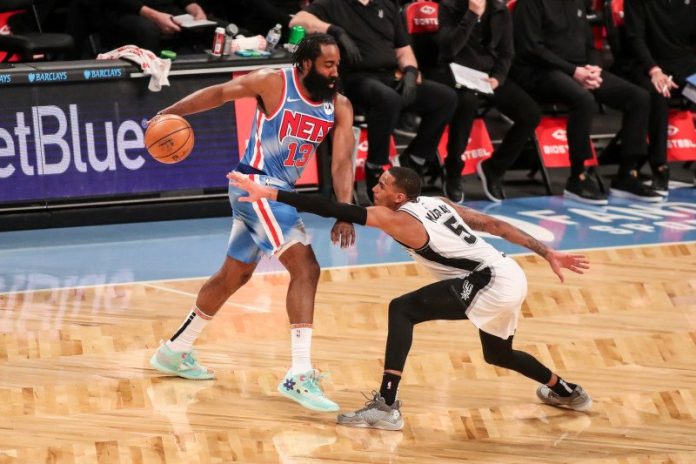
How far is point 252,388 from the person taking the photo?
6754 millimetres

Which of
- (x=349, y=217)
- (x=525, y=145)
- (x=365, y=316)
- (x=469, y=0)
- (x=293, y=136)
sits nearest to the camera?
(x=349, y=217)

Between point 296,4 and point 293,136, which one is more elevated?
point 293,136

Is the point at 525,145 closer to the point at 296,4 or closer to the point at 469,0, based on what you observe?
the point at 469,0

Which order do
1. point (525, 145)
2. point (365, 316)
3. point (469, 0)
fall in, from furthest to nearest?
point (525, 145) → point (469, 0) → point (365, 316)

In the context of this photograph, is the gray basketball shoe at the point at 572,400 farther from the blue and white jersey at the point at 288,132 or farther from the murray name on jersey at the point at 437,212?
the blue and white jersey at the point at 288,132

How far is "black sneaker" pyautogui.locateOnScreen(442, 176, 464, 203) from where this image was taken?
11406mm

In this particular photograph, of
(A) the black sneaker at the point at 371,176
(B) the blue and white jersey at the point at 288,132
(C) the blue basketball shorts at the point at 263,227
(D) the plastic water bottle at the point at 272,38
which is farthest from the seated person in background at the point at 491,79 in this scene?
(C) the blue basketball shorts at the point at 263,227

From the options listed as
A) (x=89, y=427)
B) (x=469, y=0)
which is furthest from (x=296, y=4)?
(x=89, y=427)

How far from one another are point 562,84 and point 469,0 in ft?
3.96

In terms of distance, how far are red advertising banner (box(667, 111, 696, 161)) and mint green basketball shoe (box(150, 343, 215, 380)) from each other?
7099 mm

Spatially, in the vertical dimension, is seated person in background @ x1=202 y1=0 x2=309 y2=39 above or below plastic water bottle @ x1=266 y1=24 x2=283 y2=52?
below

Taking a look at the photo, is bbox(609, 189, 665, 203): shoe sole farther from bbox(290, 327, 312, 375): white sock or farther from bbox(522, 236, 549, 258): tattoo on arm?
bbox(290, 327, 312, 375): white sock

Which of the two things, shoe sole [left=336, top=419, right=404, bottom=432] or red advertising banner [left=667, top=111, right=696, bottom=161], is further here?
red advertising banner [left=667, top=111, right=696, bottom=161]

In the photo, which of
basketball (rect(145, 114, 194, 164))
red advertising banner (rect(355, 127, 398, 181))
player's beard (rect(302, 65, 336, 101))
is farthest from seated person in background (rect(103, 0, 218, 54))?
player's beard (rect(302, 65, 336, 101))
